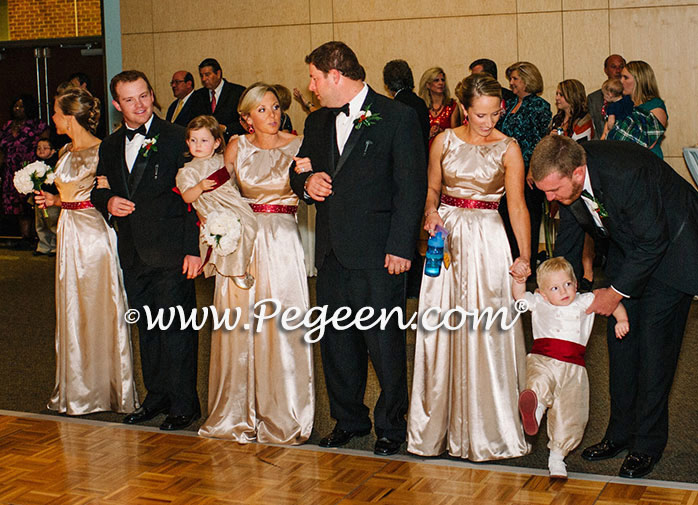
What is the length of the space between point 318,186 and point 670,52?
21.2 ft

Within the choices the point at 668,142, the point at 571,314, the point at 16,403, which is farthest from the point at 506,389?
the point at 668,142

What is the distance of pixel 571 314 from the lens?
4027 mm

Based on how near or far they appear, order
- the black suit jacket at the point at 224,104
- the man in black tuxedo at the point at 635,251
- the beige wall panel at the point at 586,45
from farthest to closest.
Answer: the beige wall panel at the point at 586,45 < the black suit jacket at the point at 224,104 < the man in black tuxedo at the point at 635,251

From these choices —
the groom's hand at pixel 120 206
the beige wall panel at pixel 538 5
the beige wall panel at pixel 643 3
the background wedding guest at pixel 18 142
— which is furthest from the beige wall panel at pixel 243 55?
the groom's hand at pixel 120 206

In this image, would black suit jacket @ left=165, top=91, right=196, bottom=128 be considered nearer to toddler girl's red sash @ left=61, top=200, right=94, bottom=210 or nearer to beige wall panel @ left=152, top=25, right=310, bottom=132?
beige wall panel @ left=152, top=25, right=310, bottom=132

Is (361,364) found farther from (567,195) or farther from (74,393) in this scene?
(74,393)

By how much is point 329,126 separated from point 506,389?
4.80 feet

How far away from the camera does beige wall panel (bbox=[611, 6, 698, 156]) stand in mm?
9469

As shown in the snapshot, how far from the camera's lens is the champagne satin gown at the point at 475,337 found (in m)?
4.29

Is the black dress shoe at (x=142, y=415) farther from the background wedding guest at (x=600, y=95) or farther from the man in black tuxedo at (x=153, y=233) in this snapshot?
the background wedding guest at (x=600, y=95)

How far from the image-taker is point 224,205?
15.1ft

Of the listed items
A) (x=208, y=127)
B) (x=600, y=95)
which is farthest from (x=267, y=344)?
(x=600, y=95)

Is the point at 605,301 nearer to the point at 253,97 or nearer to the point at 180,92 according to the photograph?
the point at 253,97

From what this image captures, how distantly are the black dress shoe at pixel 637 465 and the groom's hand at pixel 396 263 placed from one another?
1.27 meters
